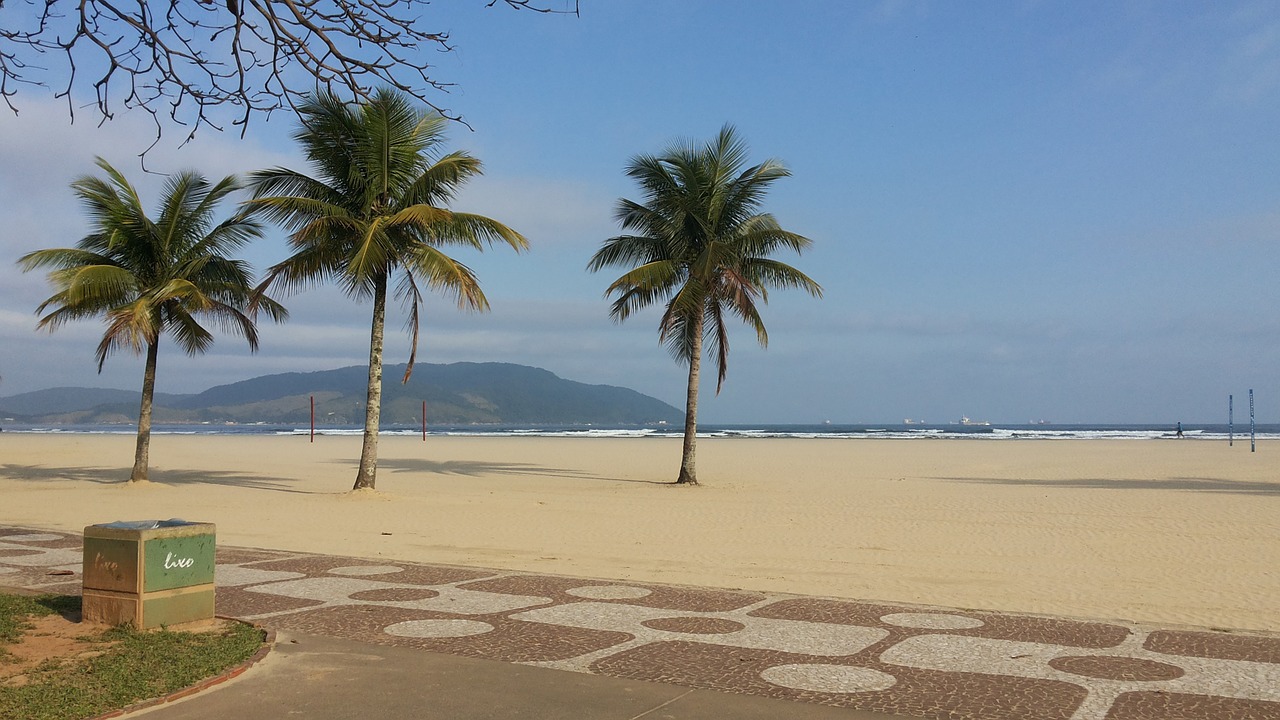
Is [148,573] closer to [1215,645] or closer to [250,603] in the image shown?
[250,603]

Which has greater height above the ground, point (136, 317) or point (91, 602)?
point (136, 317)

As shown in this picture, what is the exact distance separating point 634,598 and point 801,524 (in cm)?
687

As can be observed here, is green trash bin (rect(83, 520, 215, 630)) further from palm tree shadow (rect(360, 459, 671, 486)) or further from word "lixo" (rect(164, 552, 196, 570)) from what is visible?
palm tree shadow (rect(360, 459, 671, 486))

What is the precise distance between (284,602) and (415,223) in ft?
38.3

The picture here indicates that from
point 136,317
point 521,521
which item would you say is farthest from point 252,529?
point 136,317

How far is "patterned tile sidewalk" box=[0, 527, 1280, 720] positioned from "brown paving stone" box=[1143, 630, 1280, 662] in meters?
0.02

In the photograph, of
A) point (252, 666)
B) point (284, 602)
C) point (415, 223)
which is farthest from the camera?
point (415, 223)

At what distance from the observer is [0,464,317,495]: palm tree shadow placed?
22281 mm

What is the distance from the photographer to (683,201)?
21.9 m

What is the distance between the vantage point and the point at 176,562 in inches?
243

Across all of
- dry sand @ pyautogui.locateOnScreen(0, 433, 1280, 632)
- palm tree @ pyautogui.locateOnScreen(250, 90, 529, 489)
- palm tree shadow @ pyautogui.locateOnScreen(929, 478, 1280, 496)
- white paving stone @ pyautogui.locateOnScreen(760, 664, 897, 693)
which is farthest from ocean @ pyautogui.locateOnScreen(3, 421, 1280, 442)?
white paving stone @ pyautogui.locateOnScreen(760, 664, 897, 693)

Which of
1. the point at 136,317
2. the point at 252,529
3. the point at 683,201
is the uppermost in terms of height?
the point at 683,201

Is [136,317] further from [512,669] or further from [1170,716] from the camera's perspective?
[1170,716]

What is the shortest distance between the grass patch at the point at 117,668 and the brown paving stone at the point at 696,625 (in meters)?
2.56
